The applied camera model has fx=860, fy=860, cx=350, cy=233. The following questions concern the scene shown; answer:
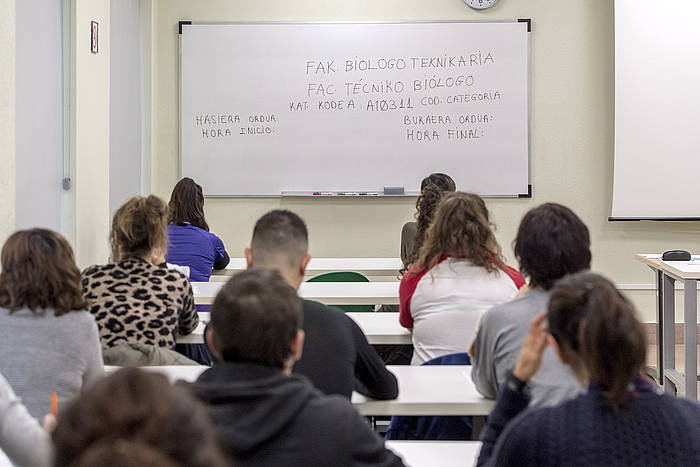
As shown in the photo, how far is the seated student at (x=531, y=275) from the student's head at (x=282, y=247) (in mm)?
529

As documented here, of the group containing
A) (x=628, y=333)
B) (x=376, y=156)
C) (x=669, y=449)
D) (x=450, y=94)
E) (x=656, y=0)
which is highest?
(x=656, y=0)

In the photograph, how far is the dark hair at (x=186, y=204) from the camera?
15.5 ft

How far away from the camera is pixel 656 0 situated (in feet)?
19.8

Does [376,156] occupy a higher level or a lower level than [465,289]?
higher

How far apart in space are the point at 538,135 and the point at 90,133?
3.19m

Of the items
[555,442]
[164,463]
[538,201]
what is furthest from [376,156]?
[164,463]

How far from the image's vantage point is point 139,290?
290 centimetres

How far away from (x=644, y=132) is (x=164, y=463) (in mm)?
5953

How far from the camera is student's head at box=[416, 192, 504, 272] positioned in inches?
117

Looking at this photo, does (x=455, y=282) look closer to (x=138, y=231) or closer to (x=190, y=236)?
(x=138, y=231)

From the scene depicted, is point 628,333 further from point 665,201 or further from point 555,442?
point 665,201

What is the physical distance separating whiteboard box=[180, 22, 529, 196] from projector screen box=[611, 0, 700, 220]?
2.31 feet

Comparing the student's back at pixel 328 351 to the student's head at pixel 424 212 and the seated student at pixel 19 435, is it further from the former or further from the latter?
the student's head at pixel 424 212

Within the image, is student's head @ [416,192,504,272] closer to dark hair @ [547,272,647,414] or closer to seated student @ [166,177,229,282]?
dark hair @ [547,272,647,414]
